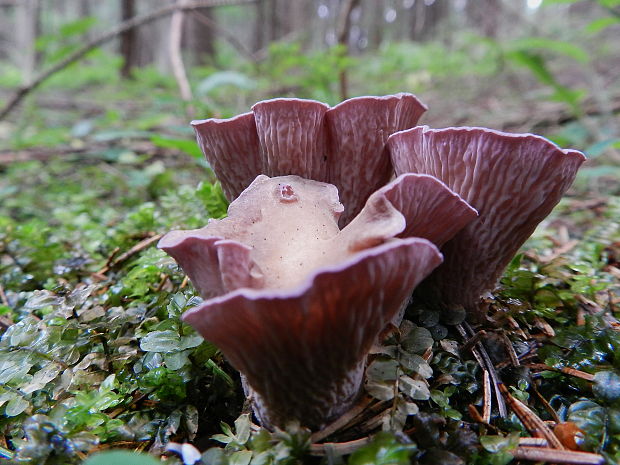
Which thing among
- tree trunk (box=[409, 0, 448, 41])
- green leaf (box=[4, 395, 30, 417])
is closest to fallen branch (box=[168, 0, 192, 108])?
green leaf (box=[4, 395, 30, 417])

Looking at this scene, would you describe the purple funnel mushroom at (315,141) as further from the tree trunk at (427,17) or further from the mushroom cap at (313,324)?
the tree trunk at (427,17)

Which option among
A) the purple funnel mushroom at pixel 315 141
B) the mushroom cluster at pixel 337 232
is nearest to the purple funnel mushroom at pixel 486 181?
the mushroom cluster at pixel 337 232

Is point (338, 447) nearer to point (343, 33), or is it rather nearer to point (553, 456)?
point (553, 456)

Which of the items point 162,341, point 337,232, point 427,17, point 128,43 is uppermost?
point 427,17

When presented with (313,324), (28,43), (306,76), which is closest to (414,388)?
(313,324)

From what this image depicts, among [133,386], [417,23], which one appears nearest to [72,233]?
[133,386]

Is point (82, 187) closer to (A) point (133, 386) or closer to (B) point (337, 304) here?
(A) point (133, 386)
